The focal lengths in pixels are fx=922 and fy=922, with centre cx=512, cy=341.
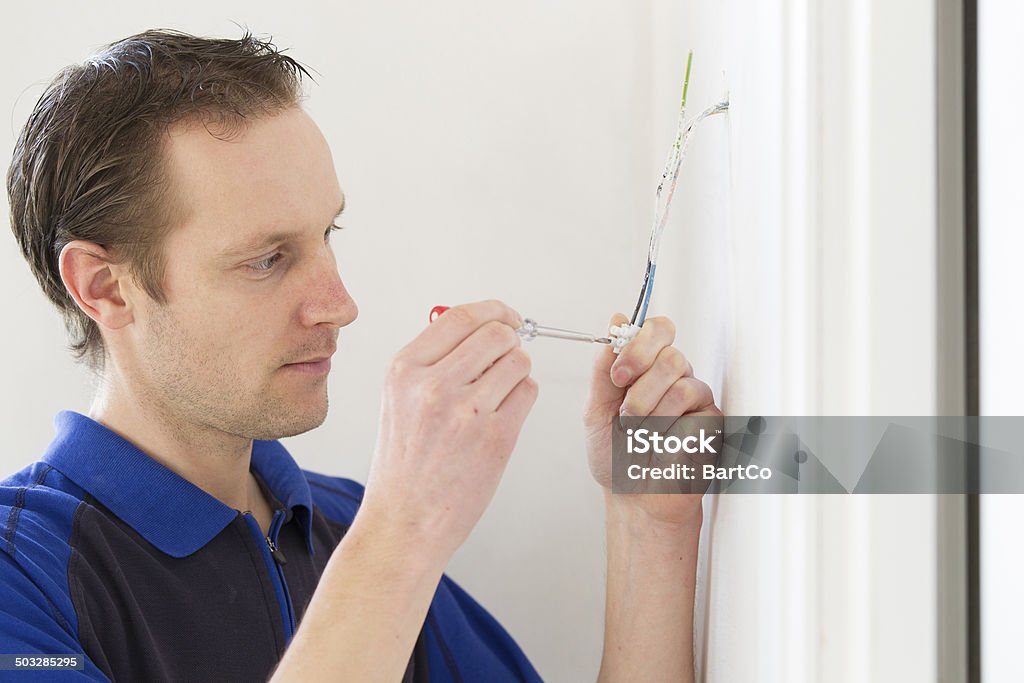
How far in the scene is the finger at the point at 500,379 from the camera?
0.74 meters

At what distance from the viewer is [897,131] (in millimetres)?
482

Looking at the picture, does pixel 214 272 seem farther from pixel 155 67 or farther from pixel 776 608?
pixel 776 608

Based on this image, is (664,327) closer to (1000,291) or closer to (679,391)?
(679,391)

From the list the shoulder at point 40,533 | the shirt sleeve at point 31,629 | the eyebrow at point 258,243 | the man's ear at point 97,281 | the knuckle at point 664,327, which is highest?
the eyebrow at point 258,243

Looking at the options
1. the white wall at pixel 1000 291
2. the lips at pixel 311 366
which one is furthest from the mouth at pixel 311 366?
the white wall at pixel 1000 291

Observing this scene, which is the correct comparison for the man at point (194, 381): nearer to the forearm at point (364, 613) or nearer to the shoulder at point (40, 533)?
the shoulder at point (40, 533)

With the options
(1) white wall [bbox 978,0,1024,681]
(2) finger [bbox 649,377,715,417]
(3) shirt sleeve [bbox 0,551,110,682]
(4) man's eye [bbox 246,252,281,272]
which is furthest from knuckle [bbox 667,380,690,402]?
(3) shirt sleeve [bbox 0,551,110,682]

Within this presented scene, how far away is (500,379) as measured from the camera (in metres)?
0.75

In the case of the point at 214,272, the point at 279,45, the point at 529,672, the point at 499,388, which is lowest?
the point at 529,672

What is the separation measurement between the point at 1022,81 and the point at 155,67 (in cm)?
89

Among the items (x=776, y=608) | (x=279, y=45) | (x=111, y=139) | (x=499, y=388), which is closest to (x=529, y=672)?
(x=499, y=388)

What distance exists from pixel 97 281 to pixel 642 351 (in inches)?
24.4

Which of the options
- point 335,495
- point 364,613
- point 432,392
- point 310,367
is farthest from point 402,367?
point 335,495

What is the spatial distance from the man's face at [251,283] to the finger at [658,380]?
1.12 ft
